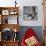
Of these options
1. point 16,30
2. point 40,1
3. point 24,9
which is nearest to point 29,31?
point 16,30

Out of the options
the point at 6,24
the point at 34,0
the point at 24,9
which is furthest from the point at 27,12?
the point at 6,24

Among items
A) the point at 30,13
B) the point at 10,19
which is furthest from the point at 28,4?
the point at 10,19

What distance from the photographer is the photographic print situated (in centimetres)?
495

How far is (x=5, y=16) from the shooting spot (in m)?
4.95

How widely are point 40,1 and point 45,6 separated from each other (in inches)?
12.3

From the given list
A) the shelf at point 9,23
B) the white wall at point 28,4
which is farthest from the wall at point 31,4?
the shelf at point 9,23

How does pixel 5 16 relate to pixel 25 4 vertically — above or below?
below

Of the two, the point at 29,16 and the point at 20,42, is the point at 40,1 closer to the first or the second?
the point at 29,16

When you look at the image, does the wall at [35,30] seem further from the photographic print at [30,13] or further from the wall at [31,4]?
the photographic print at [30,13]

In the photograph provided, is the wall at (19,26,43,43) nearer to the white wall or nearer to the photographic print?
the white wall

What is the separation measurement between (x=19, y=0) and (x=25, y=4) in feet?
0.77

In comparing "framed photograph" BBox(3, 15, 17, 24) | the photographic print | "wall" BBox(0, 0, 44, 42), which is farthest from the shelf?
the photographic print

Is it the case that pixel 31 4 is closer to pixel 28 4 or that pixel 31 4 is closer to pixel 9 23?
pixel 28 4

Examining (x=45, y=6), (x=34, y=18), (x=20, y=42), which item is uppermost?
(x=45, y=6)
